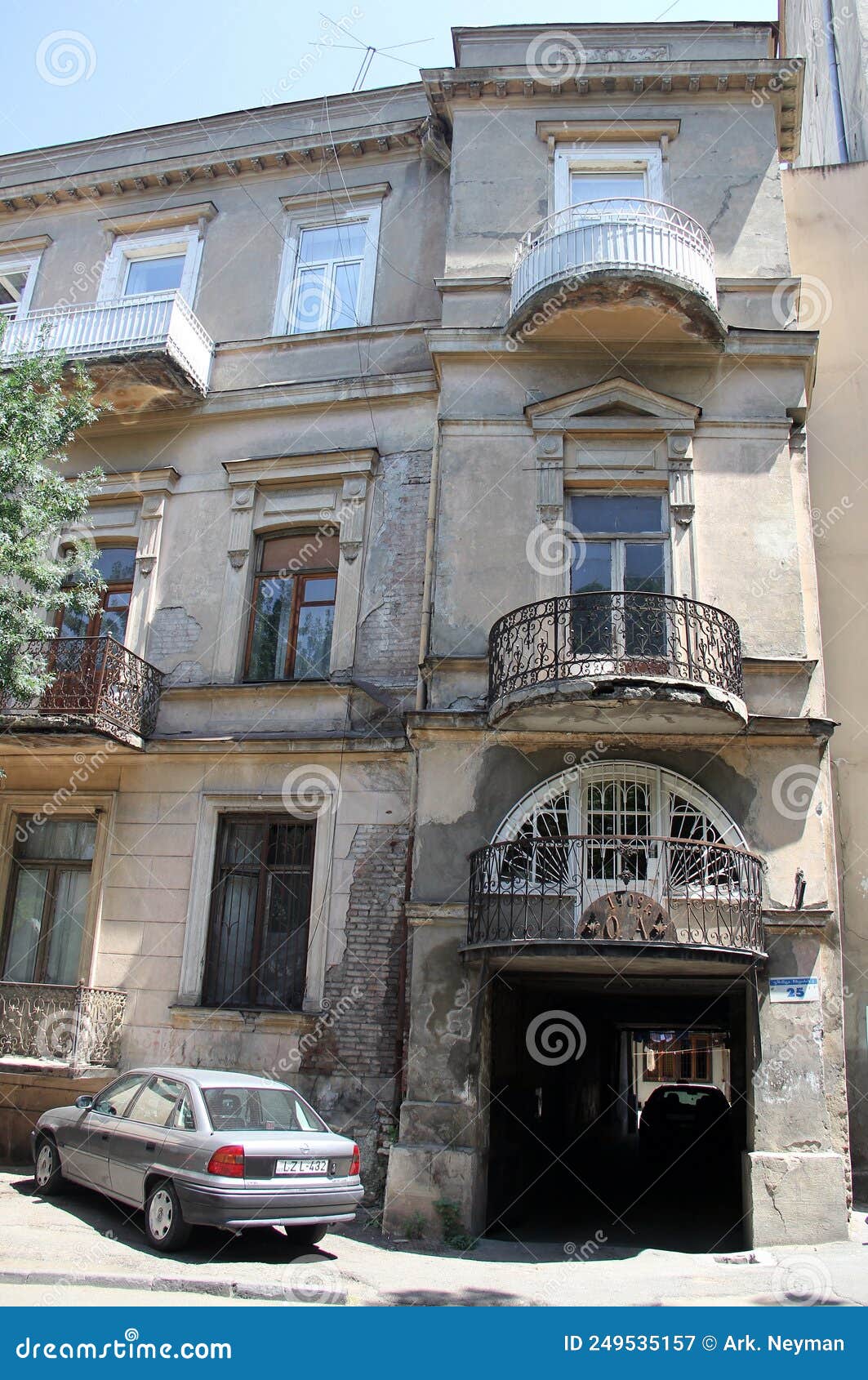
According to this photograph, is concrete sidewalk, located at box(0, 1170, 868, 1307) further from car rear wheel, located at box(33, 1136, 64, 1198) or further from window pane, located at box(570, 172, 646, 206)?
window pane, located at box(570, 172, 646, 206)

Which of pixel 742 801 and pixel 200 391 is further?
pixel 200 391

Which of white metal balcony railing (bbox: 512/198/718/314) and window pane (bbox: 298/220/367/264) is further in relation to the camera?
window pane (bbox: 298/220/367/264)

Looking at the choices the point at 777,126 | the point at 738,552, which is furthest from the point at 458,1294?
the point at 777,126

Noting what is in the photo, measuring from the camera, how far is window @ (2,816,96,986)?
12273 millimetres

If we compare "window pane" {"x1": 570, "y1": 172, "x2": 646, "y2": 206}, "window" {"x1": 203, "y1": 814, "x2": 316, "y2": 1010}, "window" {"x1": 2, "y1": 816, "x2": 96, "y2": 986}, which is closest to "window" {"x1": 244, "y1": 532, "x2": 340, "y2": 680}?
"window" {"x1": 203, "y1": 814, "x2": 316, "y2": 1010}

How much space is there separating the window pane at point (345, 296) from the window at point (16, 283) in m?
4.91

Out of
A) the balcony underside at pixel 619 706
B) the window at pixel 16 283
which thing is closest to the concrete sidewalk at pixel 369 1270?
the balcony underside at pixel 619 706

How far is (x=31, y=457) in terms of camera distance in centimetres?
1081

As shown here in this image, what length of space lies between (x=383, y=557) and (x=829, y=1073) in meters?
7.31

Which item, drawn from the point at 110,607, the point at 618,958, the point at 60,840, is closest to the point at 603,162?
the point at 110,607

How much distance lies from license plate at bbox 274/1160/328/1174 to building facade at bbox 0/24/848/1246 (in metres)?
1.74

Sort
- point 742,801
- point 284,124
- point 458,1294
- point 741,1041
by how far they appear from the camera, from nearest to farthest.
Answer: point 458,1294, point 742,801, point 741,1041, point 284,124

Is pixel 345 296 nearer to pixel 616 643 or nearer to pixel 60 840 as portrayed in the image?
pixel 616 643

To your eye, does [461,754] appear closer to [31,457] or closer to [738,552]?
[738,552]
